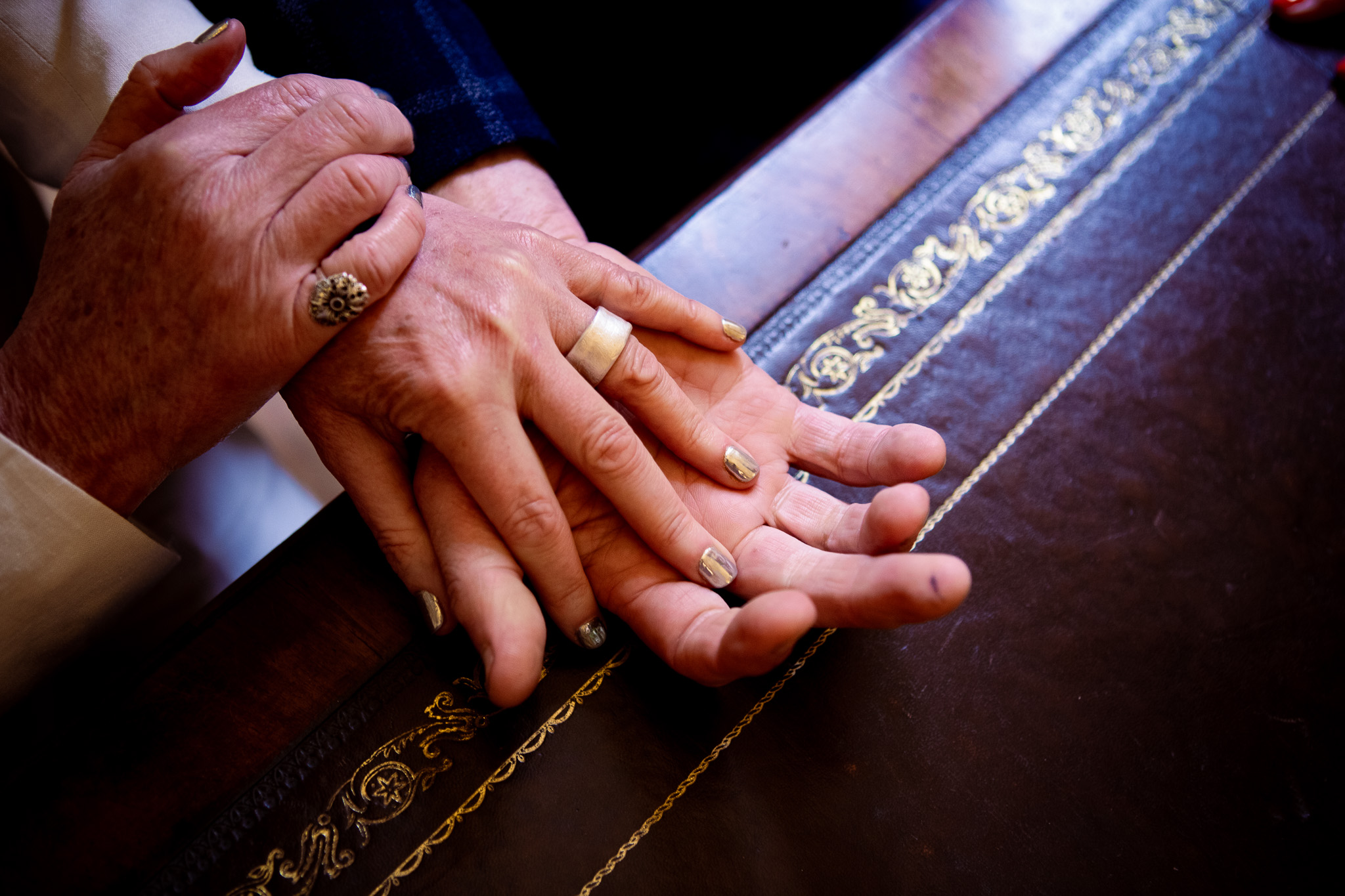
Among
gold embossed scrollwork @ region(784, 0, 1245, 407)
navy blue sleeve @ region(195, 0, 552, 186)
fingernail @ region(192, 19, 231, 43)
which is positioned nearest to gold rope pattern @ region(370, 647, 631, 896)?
gold embossed scrollwork @ region(784, 0, 1245, 407)

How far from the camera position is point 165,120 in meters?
0.85

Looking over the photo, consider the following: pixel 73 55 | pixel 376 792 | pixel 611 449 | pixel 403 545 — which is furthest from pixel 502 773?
pixel 73 55

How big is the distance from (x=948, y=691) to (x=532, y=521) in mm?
540

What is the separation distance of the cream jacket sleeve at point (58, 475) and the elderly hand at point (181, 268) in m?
0.05

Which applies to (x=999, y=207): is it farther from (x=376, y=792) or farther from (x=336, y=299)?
(x=376, y=792)

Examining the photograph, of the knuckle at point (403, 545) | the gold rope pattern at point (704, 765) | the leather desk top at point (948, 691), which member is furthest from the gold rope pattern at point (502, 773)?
the knuckle at point (403, 545)

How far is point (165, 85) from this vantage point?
805 mm

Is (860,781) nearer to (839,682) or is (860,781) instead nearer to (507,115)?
(839,682)

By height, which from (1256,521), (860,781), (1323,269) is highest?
(1323,269)

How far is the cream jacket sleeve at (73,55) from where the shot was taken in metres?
0.90

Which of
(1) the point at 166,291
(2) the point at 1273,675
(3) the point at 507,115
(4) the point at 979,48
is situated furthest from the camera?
(4) the point at 979,48

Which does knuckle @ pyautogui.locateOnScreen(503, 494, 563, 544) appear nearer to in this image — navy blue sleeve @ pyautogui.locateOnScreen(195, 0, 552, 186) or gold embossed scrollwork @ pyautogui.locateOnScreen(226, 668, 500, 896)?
gold embossed scrollwork @ pyautogui.locateOnScreen(226, 668, 500, 896)

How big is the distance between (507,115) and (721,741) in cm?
94

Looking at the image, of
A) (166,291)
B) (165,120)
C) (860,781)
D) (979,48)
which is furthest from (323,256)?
(979,48)
